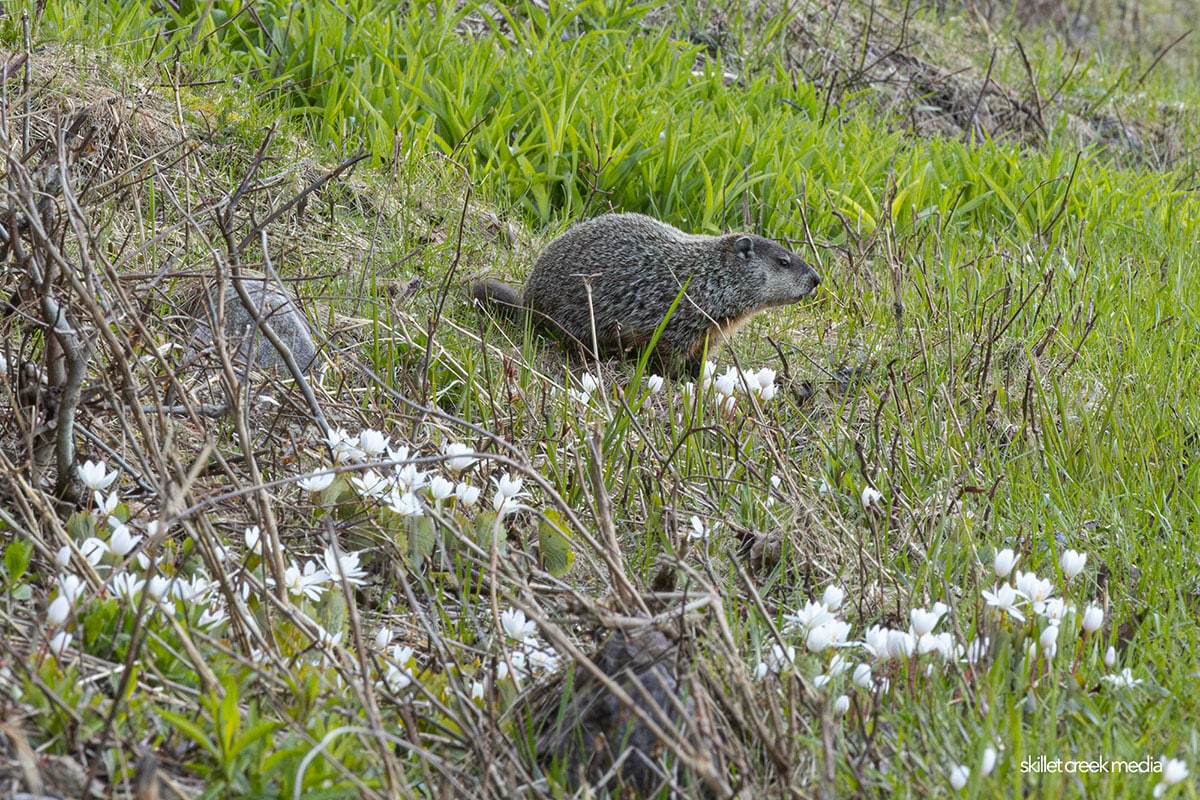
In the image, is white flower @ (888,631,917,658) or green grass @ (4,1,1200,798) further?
white flower @ (888,631,917,658)

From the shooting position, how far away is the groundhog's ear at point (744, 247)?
235 inches

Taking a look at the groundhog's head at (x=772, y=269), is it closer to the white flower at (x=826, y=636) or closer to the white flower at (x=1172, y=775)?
the white flower at (x=826, y=636)

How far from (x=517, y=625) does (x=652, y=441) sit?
4.93ft

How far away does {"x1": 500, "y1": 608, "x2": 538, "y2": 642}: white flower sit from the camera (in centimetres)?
282

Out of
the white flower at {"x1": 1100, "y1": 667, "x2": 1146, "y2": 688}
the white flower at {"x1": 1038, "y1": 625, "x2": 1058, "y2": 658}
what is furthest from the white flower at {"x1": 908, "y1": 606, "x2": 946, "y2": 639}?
the white flower at {"x1": 1100, "y1": 667, "x2": 1146, "y2": 688}

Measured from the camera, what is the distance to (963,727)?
8.43ft

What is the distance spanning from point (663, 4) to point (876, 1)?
274 cm

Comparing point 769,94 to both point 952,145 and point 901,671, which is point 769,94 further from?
point 901,671

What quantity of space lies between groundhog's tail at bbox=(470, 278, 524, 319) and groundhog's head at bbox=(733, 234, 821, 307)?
1.12 m

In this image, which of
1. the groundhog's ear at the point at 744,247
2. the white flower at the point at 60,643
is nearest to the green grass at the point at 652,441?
the white flower at the point at 60,643

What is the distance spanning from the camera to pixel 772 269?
6.01 meters

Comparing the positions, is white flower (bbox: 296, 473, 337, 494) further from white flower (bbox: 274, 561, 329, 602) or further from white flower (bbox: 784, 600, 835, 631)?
white flower (bbox: 784, 600, 835, 631)

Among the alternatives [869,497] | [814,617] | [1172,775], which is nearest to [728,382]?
[869,497]

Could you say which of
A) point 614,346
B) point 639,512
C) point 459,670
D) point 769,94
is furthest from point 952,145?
point 459,670
